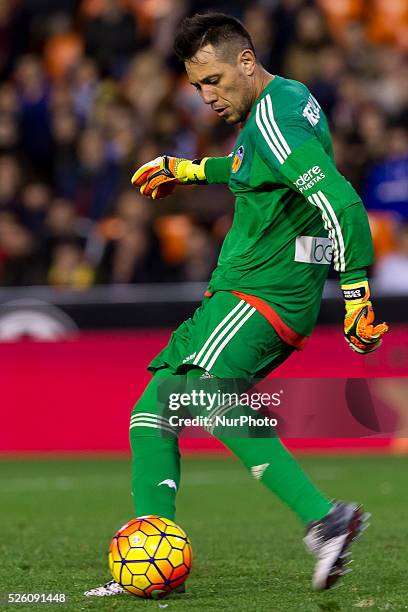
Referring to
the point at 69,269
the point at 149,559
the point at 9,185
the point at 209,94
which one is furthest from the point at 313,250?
the point at 9,185

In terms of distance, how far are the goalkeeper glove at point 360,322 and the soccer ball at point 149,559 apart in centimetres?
106

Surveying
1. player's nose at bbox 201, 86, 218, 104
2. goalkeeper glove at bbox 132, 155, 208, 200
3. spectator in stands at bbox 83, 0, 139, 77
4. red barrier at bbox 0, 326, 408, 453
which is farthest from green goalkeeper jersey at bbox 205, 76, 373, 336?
spectator in stands at bbox 83, 0, 139, 77

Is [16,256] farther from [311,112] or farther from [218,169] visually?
[311,112]

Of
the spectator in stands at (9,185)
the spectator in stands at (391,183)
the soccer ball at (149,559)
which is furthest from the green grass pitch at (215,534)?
the spectator in stands at (9,185)

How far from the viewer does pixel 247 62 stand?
5.07 m

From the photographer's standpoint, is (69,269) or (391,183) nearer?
(69,269)

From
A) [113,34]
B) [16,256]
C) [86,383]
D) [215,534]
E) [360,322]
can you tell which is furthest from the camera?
[113,34]

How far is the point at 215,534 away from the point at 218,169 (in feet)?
7.75

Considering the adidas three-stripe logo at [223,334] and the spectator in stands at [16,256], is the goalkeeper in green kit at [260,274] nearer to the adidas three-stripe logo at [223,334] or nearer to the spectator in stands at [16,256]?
the adidas three-stripe logo at [223,334]

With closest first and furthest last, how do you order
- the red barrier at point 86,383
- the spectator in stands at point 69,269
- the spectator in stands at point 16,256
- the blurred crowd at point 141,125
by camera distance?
the red barrier at point 86,383 < the spectator in stands at point 69,269 < the blurred crowd at point 141,125 < the spectator in stands at point 16,256

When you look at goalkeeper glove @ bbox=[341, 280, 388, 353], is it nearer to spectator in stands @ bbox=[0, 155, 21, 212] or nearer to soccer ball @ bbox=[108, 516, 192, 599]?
soccer ball @ bbox=[108, 516, 192, 599]

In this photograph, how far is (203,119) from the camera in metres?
14.0

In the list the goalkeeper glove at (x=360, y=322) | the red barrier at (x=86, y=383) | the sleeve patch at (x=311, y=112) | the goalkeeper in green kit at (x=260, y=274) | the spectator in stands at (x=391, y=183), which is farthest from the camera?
the spectator in stands at (x=391, y=183)

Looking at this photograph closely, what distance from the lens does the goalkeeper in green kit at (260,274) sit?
4824 millimetres
